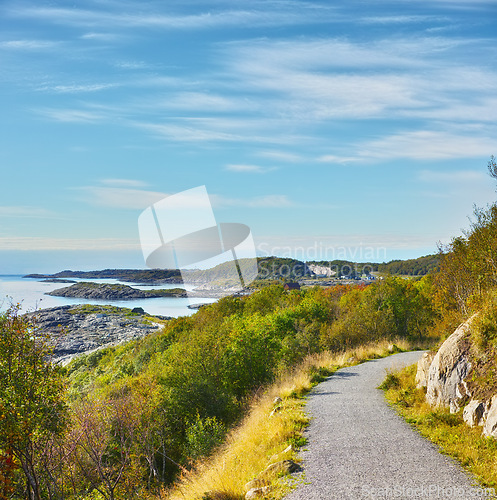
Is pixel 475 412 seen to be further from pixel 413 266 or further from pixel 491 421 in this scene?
pixel 413 266

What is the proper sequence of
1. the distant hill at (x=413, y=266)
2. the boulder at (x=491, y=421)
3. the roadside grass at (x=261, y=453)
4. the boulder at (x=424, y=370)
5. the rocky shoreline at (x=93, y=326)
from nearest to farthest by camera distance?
1. the roadside grass at (x=261, y=453)
2. the boulder at (x=491, y=421)
3. the boulder at (x=424, y=370)
4. the rocky shoreline at (x=93, y=326)
5. the distant hill at (x=413, y=266)

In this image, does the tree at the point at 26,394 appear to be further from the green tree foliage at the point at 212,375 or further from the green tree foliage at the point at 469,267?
the green tree foliage at the point at 469,267

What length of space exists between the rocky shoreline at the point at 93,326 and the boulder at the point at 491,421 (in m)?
84.4

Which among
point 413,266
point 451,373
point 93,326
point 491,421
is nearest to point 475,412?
point 491,421

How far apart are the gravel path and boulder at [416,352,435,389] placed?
145 centimetres

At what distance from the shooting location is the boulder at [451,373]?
10911 mm

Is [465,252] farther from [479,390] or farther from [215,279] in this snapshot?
[215,279]

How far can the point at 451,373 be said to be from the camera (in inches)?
448

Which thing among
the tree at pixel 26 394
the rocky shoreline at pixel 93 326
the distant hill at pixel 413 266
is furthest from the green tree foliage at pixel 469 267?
the distant hill at pixel 413 266

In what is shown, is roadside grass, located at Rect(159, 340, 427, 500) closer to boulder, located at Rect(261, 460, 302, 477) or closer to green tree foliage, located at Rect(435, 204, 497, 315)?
boulder, located at Rect(261, 460, 302, 477)

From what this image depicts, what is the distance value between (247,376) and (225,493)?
2387cm

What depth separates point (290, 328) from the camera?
132 ft

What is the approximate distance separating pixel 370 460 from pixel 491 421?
2904 mm

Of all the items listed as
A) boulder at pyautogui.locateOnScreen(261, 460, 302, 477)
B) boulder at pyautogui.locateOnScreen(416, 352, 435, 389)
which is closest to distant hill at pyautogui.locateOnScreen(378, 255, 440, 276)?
boulder at pyautogui.locateOnScreen(416, 352, 435, 389)
